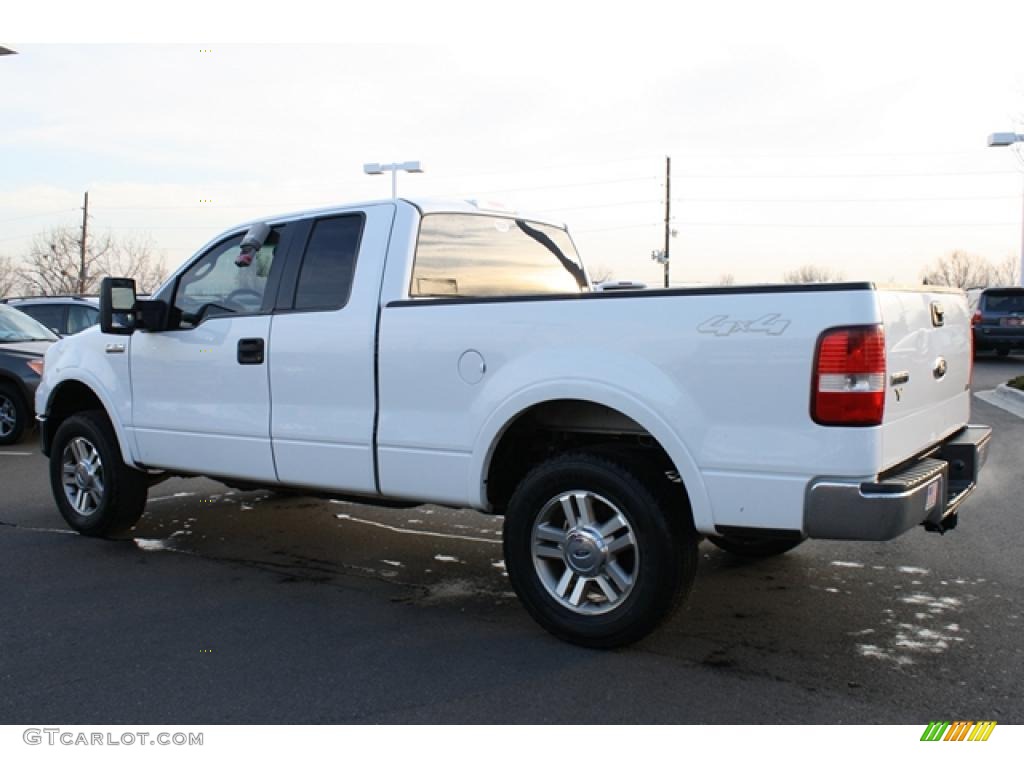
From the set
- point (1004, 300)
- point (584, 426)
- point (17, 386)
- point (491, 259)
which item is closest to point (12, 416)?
point (17, 386)

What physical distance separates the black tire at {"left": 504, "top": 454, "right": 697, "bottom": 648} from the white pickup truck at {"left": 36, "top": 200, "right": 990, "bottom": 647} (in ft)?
0.04

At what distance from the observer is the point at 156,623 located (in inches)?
191

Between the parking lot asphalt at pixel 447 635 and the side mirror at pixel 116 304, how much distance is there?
141 cm

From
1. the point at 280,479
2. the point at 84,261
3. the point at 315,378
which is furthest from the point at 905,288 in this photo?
the point at 84,261

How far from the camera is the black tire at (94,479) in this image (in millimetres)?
6477

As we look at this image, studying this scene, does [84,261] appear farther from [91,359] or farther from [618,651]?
[618,651]

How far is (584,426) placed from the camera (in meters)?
4.76

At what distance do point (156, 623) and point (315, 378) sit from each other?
1.44 metres

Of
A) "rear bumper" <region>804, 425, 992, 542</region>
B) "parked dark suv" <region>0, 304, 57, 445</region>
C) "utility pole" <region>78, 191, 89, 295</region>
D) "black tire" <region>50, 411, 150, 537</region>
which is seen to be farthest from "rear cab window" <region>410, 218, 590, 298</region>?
"utility pole" <region>78, 191, 89, 295</region>

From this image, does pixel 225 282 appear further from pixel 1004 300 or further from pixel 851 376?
pixel 1004 300

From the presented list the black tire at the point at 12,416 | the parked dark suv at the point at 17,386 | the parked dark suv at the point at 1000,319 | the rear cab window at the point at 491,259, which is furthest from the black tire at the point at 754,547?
the parked dark suv at the point at 1000,319

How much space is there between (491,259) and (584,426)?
1.52 m

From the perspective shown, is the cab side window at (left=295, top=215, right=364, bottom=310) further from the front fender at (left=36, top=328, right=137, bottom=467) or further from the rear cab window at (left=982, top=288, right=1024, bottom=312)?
the rear cab window at (left=982, top=288, right=1024, bottom=312)

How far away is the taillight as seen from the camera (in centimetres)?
376
